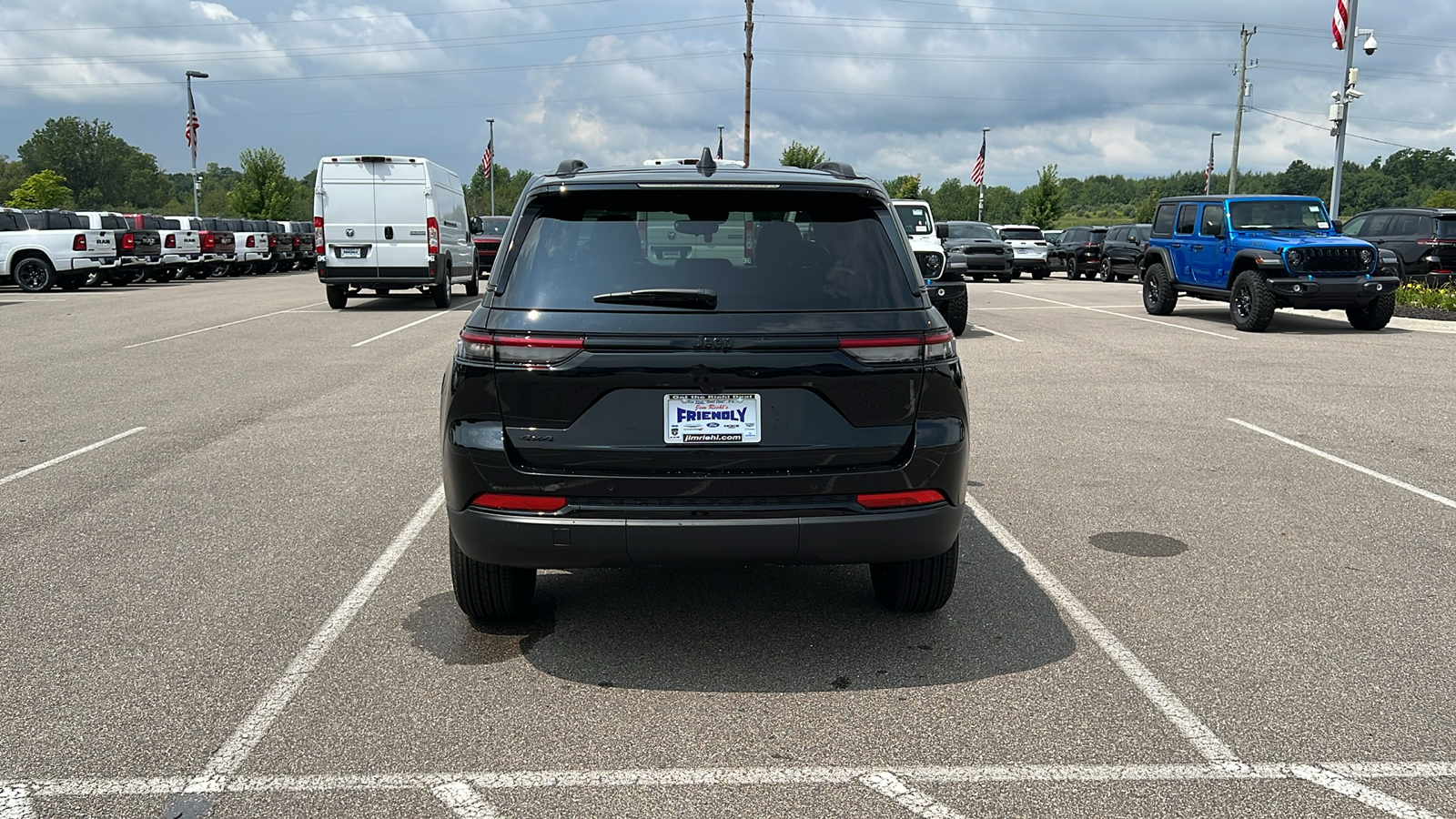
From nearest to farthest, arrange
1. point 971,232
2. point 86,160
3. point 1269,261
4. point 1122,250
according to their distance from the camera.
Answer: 1. point 1269,261
2. point 971,232
3. point 1122,250
4. point 86,160

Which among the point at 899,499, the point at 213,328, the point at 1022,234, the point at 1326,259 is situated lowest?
the point at 213,328

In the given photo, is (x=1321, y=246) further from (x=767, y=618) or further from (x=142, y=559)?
(x=142, y=559)

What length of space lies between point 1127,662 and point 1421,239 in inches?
888

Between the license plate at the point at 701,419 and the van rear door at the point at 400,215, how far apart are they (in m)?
18.1

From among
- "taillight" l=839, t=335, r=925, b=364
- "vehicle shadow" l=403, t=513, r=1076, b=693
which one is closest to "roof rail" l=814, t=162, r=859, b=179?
"taillight" l=839, t=335, r=925, b=364

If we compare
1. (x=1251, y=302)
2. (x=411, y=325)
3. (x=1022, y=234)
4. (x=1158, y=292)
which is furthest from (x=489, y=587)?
(x=1022, y=234)

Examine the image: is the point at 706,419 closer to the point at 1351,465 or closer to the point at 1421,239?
the point at 1351,465

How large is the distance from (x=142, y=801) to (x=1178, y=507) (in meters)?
5.45

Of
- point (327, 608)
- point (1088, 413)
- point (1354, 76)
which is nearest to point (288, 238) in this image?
point (1354, 76)

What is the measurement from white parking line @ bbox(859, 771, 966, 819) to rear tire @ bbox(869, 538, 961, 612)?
125cm

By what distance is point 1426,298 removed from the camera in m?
20.2

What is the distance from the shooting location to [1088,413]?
9.84 m

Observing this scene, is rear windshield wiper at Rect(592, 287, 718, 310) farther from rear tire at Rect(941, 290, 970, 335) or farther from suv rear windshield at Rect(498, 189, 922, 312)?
rear tire at Rect(941, 290, 970, 335)

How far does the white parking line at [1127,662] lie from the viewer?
3521 millimetres
